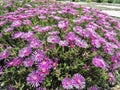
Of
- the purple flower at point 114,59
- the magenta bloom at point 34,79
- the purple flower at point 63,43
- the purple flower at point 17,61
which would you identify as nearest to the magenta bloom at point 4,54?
the purple flower at point 17,61

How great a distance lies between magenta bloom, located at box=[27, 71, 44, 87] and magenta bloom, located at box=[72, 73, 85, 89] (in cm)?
30

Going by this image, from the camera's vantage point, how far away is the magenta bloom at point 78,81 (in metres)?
2.54

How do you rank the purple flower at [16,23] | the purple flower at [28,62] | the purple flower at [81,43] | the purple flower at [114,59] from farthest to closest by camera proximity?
the purple flower at [16,23] → the purple flower at [114,59] → the purple flower at [81,43] → the purple flower at [28,62]

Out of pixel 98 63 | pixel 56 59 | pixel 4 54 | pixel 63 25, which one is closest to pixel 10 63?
pixel 4 54

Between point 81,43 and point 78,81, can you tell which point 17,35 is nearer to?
point 81,43

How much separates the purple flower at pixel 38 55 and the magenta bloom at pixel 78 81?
0.35 meters

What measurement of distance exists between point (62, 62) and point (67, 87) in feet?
1.10

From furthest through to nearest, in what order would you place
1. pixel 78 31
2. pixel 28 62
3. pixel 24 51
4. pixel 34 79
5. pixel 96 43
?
pixel 78 31 < pixel 96 43 < pixel 24 51 < pixel 28 62 < pixel 34 79

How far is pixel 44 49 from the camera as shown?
8.87 feet

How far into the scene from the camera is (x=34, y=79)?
8.34 ft

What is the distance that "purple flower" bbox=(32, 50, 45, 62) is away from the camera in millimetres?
2637

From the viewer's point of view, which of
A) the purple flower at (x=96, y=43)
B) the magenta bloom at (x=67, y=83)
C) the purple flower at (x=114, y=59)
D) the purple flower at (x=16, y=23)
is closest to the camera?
the magenta bloom at (x=67, y=83)

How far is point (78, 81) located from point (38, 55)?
1.45 feet

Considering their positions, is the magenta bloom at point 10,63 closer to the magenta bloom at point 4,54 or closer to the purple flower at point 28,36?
the magenta bloom at point 4,54
